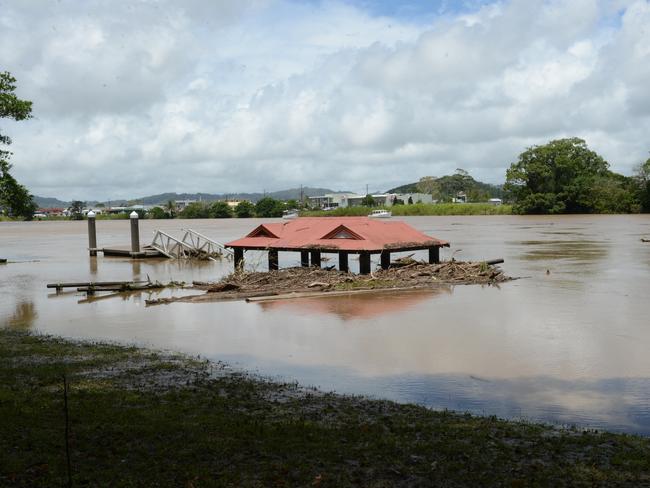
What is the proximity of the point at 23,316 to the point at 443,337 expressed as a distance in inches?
429

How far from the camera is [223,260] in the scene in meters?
36.2

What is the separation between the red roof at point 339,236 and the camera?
23.1 meters

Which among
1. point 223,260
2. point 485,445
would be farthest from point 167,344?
point 223,260

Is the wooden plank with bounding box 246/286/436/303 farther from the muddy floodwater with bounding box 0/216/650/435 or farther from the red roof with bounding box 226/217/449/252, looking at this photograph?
the red roof with bounding box 226/217/449/252

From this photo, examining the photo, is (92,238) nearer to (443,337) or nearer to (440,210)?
(443,337)

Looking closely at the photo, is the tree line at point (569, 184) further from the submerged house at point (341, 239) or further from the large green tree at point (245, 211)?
the submerged house at point (341, 239)

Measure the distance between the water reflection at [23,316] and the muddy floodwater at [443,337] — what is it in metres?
0.05

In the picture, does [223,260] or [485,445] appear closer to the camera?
[485,445]

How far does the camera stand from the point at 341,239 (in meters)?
23.4

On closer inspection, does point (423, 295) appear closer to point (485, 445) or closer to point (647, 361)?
point (647, 361)

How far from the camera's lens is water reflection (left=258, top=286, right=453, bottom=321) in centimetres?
1738

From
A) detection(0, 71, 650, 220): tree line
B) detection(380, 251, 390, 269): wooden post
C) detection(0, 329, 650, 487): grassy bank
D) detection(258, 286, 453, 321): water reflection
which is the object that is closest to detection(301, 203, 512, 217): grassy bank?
detection(0, 71, 650, 220): tree line

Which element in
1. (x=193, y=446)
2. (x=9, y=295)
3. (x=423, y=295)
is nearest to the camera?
(x=193, y=446)

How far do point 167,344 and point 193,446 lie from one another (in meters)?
7.65
